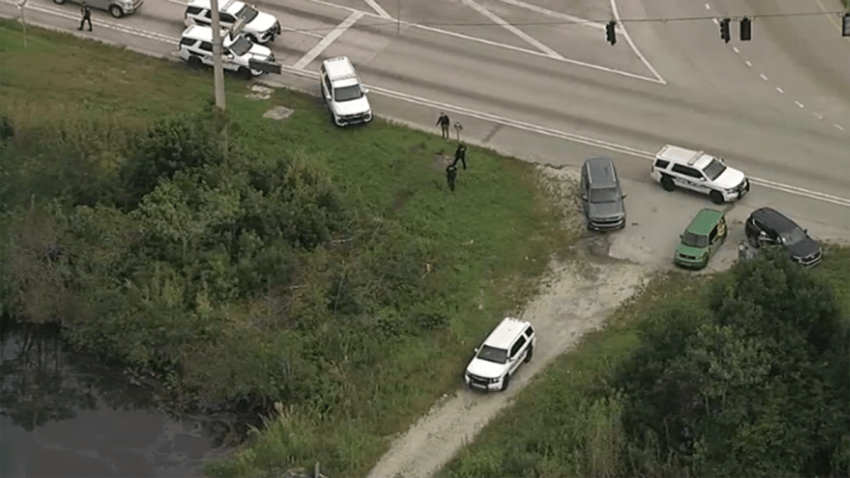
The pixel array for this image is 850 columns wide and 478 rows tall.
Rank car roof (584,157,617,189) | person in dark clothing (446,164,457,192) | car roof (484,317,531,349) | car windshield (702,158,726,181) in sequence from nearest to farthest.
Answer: car roof (484,317,531,349), car roof (584,157,617,189), car windshield (702,158,726,181), person in dark clothing (446,164,457,192)

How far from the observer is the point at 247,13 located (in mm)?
72375

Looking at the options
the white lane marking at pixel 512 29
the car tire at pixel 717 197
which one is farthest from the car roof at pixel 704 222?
the white lane marking at pixel 512 29

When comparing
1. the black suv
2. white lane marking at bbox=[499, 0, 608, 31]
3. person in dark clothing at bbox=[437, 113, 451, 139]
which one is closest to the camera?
the black suv

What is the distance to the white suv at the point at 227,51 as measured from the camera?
69.7 meters

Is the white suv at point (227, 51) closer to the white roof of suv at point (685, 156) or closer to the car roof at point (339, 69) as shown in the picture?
the car roof at point (339, 69)

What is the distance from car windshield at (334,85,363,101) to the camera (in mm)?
66438

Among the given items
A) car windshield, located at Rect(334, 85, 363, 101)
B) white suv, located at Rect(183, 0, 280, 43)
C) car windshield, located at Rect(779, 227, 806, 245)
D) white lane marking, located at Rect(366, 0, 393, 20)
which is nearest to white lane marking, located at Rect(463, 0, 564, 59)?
white lane marking, located at Rect(366, 0, 393, 20)

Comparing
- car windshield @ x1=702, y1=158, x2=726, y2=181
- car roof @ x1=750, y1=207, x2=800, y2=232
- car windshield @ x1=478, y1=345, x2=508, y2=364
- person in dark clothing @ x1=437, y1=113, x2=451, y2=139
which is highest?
car roof @ x1=750, y1=207, x2=800, y2=232

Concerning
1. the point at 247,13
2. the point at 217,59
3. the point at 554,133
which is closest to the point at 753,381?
the point at 554,133

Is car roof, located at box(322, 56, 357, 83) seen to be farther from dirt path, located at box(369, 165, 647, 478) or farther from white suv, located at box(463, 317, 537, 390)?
white suv, located at box(463, 317, 537, 390)

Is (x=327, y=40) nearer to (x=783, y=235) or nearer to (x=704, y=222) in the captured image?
(x=704, y=222)

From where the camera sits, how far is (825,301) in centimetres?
4809

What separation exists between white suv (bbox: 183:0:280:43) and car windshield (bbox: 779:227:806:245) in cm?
2581

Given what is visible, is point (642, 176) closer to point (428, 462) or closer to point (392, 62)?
point (392, 62)
